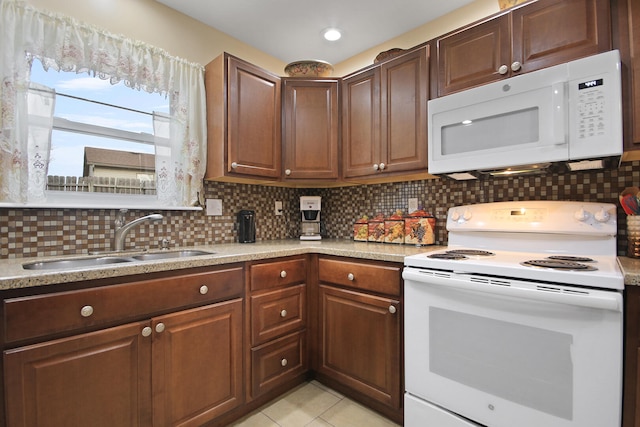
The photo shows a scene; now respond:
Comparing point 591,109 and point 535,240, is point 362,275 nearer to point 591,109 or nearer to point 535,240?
point 535,240

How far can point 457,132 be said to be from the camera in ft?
5.25

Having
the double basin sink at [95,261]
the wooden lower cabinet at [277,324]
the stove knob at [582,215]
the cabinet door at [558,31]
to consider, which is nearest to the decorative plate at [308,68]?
the cabinet door at [558,31]

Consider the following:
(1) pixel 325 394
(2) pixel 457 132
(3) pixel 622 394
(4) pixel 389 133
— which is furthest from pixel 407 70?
(1) pixel 325 394

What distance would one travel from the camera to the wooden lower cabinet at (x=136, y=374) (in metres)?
1.03

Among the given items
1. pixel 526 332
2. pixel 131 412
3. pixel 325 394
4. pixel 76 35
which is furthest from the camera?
pixel 325 394

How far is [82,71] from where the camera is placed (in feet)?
5.44

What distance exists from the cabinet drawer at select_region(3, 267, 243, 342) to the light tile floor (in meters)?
0.72

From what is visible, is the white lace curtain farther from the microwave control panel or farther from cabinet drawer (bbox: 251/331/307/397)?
the microwave control panel

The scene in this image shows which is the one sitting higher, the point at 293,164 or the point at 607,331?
the point at 293,164

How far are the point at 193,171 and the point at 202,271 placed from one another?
0.85 m

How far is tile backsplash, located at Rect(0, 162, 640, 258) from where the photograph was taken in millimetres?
1464

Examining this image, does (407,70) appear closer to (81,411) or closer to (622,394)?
(622,394)

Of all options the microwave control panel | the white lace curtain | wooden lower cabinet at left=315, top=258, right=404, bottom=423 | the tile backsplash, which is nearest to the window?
the white lace curtain

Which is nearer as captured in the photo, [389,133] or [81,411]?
[81,411]
